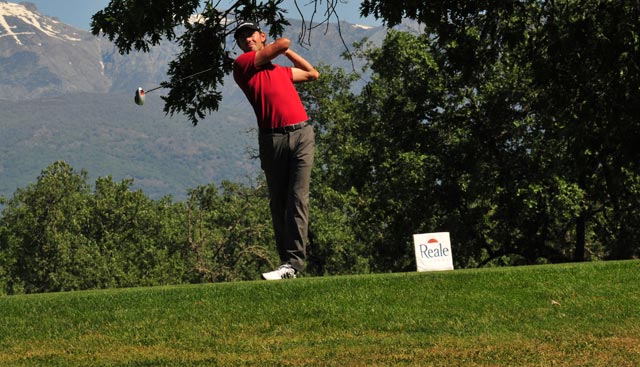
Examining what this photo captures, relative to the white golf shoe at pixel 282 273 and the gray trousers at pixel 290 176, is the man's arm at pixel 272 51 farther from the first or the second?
the white golf shoe at pixel 282 273

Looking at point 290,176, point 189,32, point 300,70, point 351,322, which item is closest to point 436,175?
point 189,32

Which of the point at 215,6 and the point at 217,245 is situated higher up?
the point at 215,6

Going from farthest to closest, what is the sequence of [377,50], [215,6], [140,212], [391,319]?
[140,212], [377,50], [215,6], [391,319]

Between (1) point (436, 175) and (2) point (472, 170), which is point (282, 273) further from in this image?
(1) point (436, 175)

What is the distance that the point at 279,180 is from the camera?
9344 mm

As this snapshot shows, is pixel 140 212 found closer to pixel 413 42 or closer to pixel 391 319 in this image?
pixel 413 42

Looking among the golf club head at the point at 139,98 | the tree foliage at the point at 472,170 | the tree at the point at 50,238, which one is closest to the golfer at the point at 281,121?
the golf club head at the point at 139,98

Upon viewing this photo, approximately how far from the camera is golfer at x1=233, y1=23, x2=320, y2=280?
29.8ft

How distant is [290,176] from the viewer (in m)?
9.27

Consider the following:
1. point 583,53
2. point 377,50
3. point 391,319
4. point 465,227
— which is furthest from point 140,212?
point 391,319

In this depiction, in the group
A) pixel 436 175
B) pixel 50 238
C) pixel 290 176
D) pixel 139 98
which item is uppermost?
pixel 139 98

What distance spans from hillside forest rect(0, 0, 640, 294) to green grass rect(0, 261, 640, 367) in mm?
3240

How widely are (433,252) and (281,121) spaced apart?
7.87 metres

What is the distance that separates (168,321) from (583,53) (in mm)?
8502
